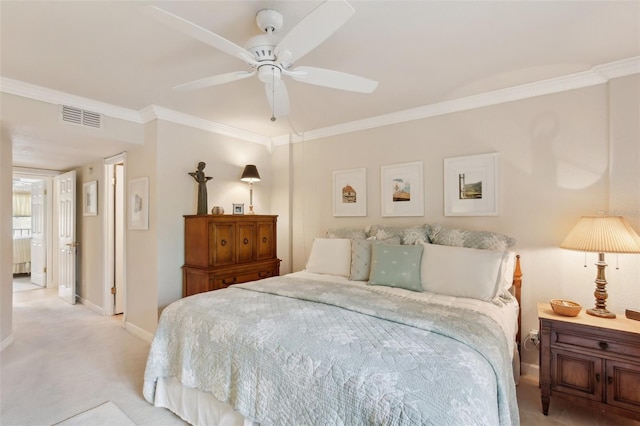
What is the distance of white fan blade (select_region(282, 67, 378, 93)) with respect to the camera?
1.74 m

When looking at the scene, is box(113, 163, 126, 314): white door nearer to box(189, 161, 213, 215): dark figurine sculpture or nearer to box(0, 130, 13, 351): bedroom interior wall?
box(0, 130, 13, 351): bedroom interior wall

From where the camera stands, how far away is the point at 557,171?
2.46 m

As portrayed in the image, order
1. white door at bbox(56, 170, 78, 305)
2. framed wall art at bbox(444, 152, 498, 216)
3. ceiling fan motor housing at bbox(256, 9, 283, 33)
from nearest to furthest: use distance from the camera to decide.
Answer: ceiling fan motor housing at bbox(256, 9, 283, 33), framed wall art at bbox(444, 152, 498, 216), white door at bbox(56, 170, 78, 305)

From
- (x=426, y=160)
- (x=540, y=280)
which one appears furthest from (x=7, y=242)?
(x=540, y=280)

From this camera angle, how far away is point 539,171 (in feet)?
8.30

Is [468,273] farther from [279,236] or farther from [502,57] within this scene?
[279,236]

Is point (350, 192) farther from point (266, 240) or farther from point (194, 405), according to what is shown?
point (194, 405)

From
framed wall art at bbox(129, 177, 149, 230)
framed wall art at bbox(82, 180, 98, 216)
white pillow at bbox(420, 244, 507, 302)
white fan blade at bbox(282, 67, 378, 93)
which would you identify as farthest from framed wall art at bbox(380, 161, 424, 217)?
framed wall art at bbox(82, 180, 98, 216)

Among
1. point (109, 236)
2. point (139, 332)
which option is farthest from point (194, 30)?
point (109, 236)

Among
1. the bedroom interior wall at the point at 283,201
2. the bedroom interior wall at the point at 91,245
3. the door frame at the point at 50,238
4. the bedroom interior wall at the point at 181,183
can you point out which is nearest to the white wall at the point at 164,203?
the bedroom interior wall at the point at 181,183

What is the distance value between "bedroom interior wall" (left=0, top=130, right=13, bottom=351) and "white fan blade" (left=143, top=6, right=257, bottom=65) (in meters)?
2.89

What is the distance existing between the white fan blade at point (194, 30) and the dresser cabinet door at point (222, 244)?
192cm

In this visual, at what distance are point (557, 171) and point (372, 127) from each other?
1.80m

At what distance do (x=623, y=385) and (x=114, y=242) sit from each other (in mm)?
5219
